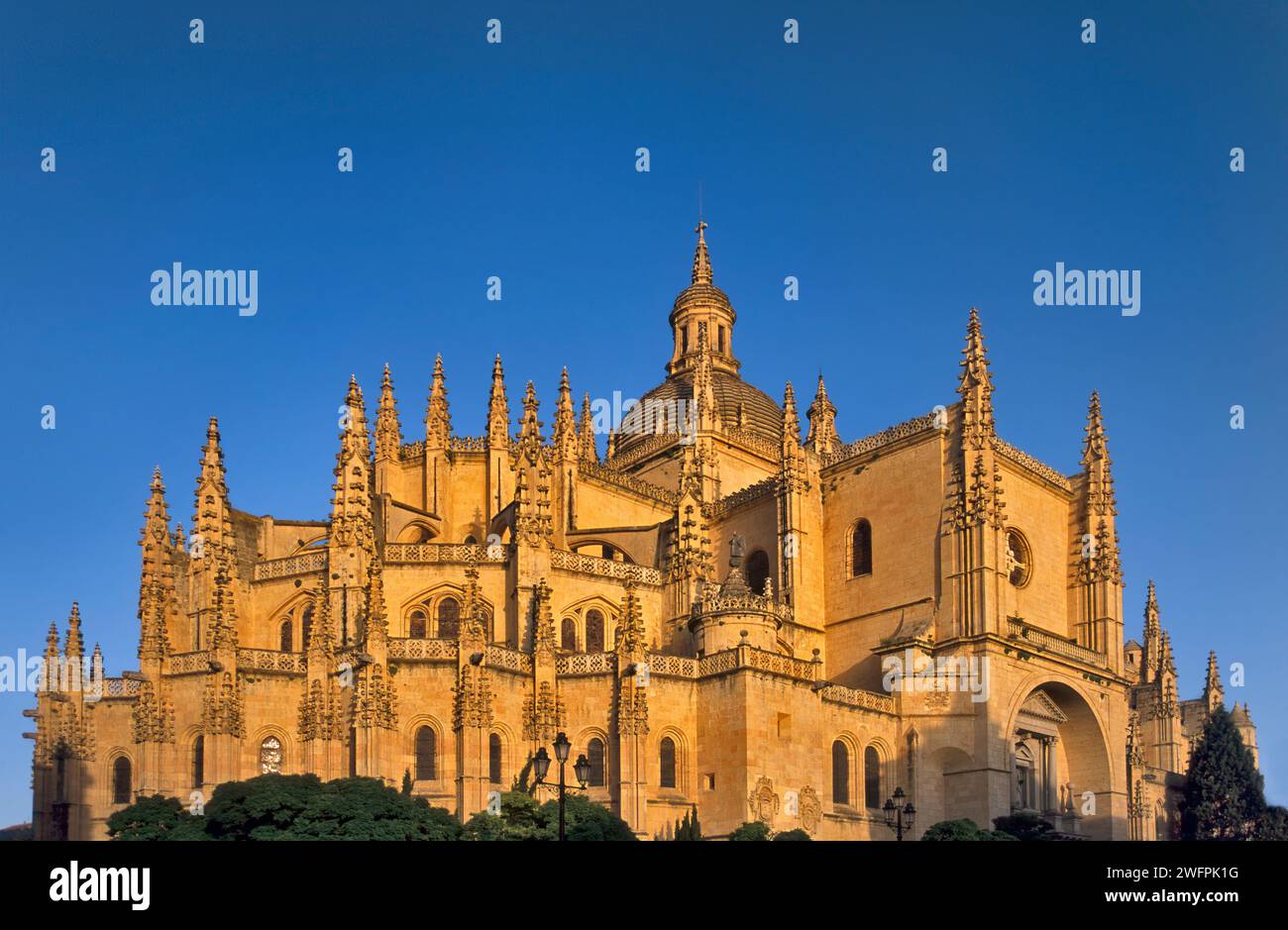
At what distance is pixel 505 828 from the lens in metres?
36.4

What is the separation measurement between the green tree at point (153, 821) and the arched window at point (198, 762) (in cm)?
Result: 298

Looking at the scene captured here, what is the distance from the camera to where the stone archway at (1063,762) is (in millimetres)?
50719

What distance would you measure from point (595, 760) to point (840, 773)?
8.43 metres

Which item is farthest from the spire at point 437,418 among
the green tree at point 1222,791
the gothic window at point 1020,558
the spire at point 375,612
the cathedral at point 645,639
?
the green tree at point 1222,791

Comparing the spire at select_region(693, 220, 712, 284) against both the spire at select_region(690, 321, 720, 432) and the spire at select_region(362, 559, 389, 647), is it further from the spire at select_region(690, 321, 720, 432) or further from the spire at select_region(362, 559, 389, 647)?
the spire at select_region(362, 559, 389, 647)

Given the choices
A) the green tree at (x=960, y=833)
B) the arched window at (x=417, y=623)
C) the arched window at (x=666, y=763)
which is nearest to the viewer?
the green tree at (x=960, y=833)

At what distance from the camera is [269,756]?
42.4 meters

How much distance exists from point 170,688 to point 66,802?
5333 mm

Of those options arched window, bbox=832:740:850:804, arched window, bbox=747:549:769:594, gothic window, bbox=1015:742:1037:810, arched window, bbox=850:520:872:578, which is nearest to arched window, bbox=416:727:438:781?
arched window, bbox=832:740:850:804

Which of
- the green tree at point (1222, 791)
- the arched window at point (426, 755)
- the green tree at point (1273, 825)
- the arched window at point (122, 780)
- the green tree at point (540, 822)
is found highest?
the arched window at point (426, 755)

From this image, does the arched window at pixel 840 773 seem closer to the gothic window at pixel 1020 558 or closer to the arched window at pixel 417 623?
the gothic window at pixel 1020 558

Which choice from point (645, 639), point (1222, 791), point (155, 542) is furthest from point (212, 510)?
point (1222, 791)

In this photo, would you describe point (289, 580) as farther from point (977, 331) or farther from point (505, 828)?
point (977, 331)
